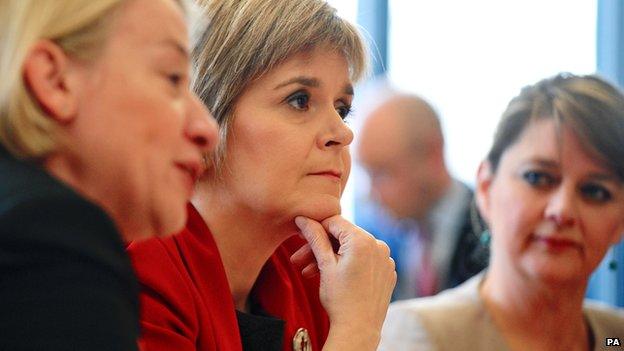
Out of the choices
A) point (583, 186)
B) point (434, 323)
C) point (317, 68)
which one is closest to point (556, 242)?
point (583, 186)

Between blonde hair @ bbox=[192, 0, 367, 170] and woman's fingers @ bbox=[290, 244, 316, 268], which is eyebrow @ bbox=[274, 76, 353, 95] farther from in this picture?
woman's fingers @ bbox=[290, 244, 316, 268]

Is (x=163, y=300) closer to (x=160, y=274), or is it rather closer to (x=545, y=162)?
(x=160, y=274)

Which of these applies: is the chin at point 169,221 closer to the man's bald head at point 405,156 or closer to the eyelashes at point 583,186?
the eyelashes at point 583,186

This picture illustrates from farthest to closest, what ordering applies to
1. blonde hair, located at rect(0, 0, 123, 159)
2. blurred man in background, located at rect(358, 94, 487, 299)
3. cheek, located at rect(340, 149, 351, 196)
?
blurred man in background, located at rect(358, 94, 487, 299)
cheek, located at rect(340, 149, 351, 196)
blonde hair, located at rect(0, 0, 123, 159)

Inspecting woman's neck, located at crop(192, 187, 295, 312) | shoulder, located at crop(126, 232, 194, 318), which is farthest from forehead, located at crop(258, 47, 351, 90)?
shoulder, located at crop(126, 232, 194, 318)

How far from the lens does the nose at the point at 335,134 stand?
170cm

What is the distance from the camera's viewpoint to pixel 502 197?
2.11 meters

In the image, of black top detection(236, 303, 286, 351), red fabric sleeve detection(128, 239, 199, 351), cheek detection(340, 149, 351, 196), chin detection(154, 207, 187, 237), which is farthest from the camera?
cheek detection(340, 149, 351, 196)

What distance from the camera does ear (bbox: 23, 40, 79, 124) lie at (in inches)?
36.9

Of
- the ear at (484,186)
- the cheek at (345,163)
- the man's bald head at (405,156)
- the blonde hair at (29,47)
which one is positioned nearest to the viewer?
the blonde hair at (29,47)

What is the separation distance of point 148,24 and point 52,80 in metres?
0.12

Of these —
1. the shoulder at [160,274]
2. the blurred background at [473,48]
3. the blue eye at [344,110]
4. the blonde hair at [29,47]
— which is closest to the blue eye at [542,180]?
the blue eye at [344,110]

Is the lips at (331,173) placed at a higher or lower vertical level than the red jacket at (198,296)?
higher

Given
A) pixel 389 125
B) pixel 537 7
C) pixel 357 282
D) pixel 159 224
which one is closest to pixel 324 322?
pixel 357 282
